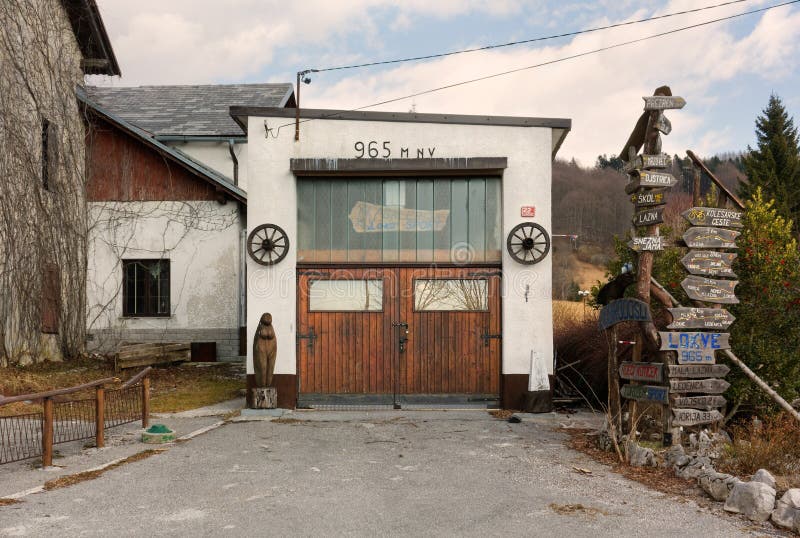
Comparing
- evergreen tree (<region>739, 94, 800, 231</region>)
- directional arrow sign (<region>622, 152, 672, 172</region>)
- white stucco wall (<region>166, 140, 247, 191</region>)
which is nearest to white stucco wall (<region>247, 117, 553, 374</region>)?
directional arrow sign (<region>622, 152, 672, 172</region>)

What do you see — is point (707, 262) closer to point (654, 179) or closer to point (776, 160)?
point (654, 179)

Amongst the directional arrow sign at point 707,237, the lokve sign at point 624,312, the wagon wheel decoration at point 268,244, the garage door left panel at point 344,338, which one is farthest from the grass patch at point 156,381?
the directional arrow sign at point 707,237

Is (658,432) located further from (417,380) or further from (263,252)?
(263,252)

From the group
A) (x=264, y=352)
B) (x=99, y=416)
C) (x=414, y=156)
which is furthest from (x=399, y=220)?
(x=99, y=416)

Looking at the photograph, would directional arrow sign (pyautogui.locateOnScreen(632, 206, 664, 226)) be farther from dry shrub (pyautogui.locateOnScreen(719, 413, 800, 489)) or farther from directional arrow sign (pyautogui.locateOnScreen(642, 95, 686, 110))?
dry shrub (pyautogui.locateOnScreen(719, 413, 800, 489))

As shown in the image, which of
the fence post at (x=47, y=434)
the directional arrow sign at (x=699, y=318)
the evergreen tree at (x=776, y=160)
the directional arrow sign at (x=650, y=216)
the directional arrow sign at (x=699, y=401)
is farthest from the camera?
the evergreen tree at (x=776, y=160)

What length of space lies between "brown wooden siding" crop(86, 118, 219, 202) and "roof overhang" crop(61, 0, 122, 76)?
158 centimetres

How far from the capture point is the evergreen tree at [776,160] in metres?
36.1

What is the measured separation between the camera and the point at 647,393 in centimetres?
869

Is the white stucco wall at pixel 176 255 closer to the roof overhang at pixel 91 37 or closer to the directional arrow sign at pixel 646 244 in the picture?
the roof overhang at pixel 91 37

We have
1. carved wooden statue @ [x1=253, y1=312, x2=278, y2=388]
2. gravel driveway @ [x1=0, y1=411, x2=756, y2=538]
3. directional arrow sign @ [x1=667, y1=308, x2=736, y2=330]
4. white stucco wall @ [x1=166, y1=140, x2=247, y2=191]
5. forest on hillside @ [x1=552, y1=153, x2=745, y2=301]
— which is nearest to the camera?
gravel driveway @ [x1=0, y1=411, x2=756, y2=538]

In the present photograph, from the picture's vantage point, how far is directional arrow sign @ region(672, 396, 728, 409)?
852cm

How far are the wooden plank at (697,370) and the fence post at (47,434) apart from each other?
278 inches

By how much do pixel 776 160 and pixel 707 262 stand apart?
111 feet
